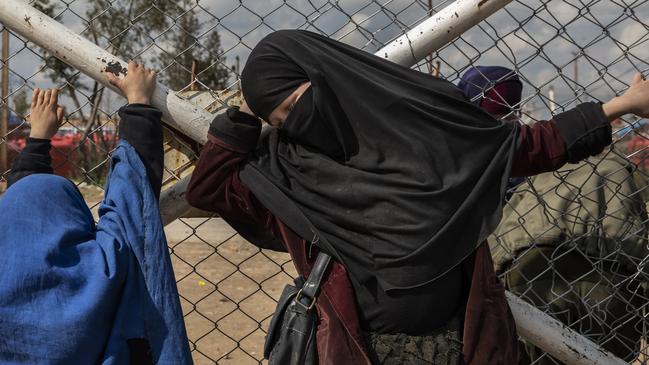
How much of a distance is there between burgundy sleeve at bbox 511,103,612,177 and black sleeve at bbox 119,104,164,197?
2.92 ft

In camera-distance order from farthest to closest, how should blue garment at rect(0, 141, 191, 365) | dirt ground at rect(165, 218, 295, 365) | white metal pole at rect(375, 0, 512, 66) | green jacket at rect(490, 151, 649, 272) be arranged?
dirt ground at rect(165, 218, 295, 365) < green jacket at rect(490, 151, 649, 272) < white metal pole at rect(375, 0, 512, 66) < blue garment at rect(0, 141, 191, 365)

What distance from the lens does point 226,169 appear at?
1.82m

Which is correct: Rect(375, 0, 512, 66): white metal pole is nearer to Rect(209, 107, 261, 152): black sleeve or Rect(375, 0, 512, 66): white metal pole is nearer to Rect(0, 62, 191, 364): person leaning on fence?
Rect(209, 107, 261, 152): black sleeve

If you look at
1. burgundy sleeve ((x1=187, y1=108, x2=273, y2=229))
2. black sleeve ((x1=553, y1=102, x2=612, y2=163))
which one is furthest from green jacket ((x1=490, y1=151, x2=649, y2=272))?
burgundy sleeve ((x1=187, y1=108, x2=273, y2=229))

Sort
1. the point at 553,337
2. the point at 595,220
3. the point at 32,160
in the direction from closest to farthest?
the point at 32,160 < the point at 553,337 < the point at 595,220

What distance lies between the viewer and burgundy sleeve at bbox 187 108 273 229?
1811mm

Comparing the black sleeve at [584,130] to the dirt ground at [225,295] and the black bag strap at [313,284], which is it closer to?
the black bag strap at [313,284]

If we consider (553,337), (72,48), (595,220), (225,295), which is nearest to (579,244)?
(595,220)

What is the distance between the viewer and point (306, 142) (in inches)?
70.6

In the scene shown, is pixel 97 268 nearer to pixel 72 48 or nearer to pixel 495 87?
pixel 72 48

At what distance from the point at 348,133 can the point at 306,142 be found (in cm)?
11

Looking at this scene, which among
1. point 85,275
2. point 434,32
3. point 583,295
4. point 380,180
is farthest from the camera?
point 583,295

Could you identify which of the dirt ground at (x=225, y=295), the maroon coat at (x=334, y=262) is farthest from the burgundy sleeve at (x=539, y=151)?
the dirt ground at (x=225, y=295)

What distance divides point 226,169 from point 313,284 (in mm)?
356
